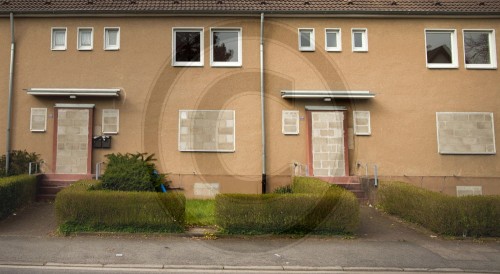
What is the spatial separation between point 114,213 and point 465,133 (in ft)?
45.1

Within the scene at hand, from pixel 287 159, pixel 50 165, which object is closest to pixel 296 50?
pixel 287 159

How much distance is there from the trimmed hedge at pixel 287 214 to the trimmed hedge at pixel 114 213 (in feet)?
4.24

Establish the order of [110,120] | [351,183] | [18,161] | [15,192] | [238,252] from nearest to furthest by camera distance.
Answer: [238,252]
[15,192]
[351,183]
[18,161]
[110,120]

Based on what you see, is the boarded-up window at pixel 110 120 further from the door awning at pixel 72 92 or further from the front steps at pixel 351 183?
the front steps at pixel 351 183

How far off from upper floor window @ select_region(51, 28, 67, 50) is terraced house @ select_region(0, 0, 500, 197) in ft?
0.13

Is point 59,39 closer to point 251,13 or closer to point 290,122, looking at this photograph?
point 251,13

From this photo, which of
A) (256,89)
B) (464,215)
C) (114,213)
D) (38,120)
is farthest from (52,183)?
(464,215)

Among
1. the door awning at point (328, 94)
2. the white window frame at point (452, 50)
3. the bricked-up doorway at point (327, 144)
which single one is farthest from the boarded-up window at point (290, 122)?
the white window frame at point (452, 50)

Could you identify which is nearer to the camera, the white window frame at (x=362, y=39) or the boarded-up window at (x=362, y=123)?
the boarded-up window at (x=362, y=123)

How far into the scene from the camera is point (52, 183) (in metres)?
13.7

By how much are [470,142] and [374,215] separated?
673 cm

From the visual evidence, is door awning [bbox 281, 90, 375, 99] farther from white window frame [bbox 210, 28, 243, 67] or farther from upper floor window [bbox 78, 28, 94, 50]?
upper floor window [bbox 78, 28, 94, 50]

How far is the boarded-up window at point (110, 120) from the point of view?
15352 mm

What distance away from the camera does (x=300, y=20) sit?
16203 millimetres
